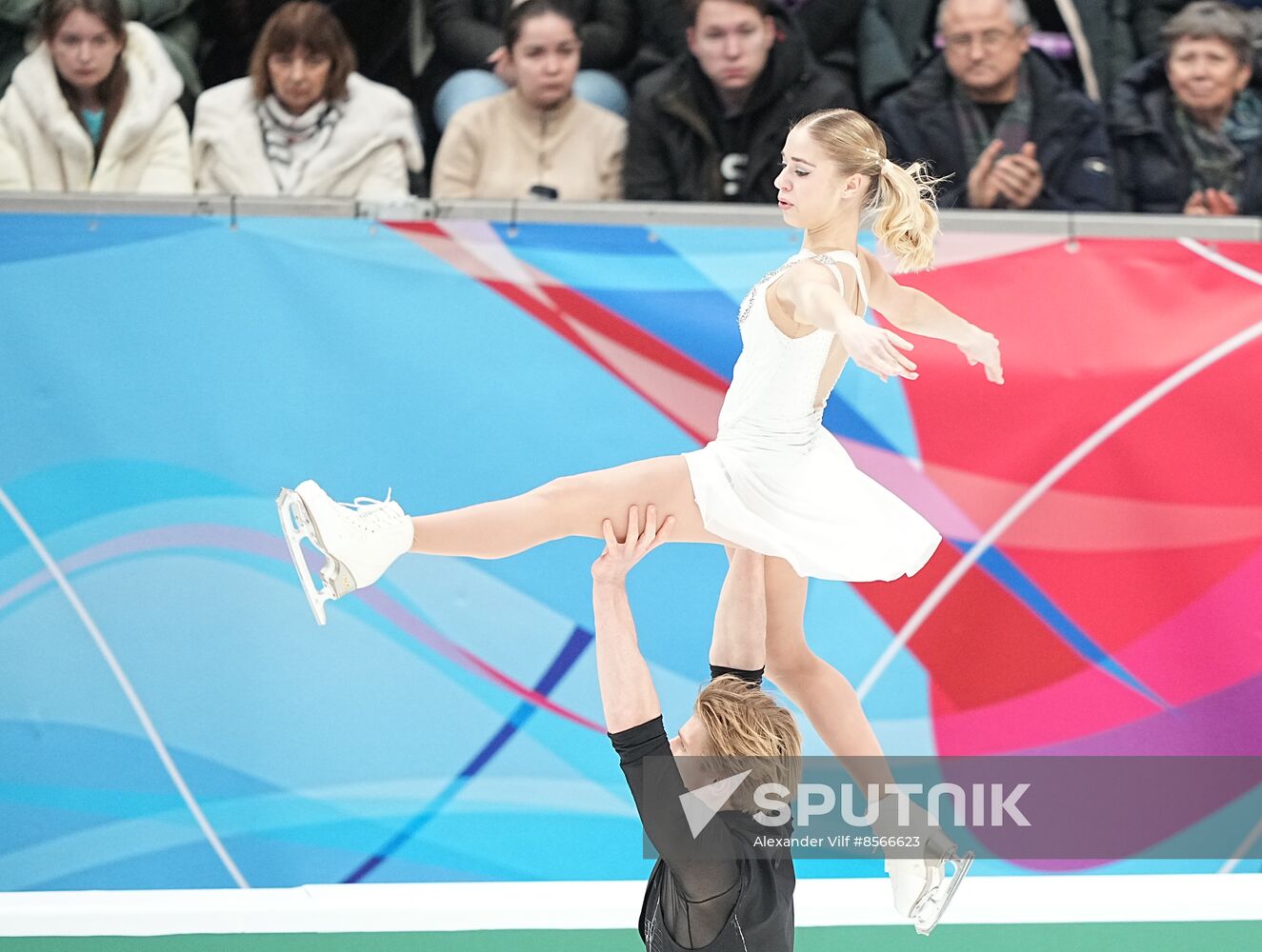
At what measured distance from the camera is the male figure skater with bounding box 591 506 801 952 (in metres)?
2.44

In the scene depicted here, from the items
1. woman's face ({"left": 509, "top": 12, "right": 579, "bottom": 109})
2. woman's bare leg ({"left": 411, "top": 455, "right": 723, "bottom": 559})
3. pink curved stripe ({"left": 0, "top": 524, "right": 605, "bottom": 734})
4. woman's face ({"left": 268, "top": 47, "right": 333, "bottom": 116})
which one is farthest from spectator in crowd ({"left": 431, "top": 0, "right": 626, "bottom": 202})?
woman's bare leg ({"left": 411, "top": 455, "right": 723, "bottom": 559})

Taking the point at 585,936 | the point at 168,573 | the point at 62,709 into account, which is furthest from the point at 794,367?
the point at 62,709

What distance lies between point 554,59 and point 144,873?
2388 millimetres

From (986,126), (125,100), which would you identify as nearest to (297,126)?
(125,100)

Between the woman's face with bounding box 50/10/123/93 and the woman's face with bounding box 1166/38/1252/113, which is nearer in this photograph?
the woman's face with bounding box 50/10/123/93

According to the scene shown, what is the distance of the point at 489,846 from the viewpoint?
4.03 m

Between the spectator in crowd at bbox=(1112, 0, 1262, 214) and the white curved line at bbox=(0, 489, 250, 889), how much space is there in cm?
298

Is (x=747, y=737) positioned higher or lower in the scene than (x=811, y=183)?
lower

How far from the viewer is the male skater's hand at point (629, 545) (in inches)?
101

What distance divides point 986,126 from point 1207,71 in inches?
25.7

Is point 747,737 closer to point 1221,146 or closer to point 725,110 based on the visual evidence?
point 725,110

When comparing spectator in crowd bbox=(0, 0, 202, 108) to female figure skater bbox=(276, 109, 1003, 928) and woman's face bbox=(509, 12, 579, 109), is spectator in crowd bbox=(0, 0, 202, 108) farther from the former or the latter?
female figure skater bbox=(276, 109, 1003, 928)

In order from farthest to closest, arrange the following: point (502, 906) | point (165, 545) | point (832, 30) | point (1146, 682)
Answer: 1. point (832, 30)
2. point (1146, 682)
3. point (165, 545)
4. point (502, 906)

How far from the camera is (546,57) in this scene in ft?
14.8
